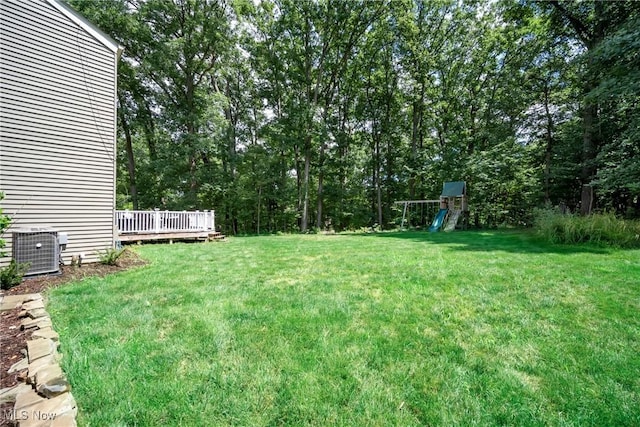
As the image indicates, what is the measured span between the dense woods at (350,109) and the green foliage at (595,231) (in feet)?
16.6

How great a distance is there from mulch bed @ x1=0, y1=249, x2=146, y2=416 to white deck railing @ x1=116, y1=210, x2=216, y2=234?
3.24m

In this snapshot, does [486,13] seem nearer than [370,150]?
Yes

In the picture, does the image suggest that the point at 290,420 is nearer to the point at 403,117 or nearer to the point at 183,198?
the point at 183,198

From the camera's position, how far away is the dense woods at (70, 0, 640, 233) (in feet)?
43.8

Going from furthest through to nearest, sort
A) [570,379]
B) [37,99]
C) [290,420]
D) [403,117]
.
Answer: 1. [403,117]
2. [37,99]
3. [570,379]
4. [290,420]

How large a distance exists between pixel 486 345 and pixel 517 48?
1911cm

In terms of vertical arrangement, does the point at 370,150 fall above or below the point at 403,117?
below

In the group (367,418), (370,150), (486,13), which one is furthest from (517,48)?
(367,418)

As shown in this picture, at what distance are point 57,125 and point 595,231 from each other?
11420 mm

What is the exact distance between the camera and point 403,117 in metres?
19.0

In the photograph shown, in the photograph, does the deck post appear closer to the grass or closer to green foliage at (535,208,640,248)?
the grass

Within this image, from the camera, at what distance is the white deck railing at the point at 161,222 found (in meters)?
8.91

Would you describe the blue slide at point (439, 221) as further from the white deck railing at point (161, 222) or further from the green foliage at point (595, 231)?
the white deck railing at point (161, 222)

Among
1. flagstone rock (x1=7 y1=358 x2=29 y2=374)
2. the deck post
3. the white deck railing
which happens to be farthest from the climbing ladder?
flagstone rock (x1=7 y1=358 x2=29 y2=374)
